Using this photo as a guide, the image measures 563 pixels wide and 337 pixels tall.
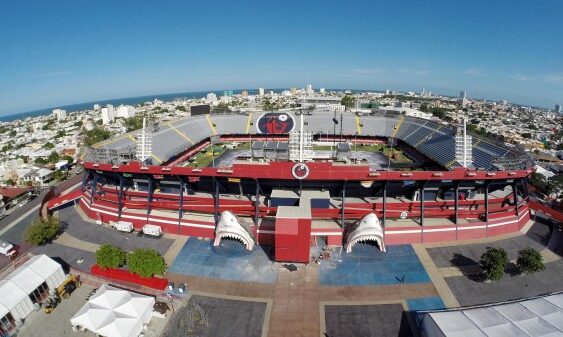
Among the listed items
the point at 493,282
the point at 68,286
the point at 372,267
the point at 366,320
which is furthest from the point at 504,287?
the point at 68,286

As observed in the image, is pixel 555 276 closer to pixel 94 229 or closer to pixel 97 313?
pixel 97 313

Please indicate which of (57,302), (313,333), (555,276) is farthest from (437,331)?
(57,302)

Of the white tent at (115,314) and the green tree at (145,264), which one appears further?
the green tree at (145,264)

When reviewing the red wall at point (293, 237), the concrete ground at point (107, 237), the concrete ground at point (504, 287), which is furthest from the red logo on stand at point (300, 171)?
the concrete ground at point (504, 287)

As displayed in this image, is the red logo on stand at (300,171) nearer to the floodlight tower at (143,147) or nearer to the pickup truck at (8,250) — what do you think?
the floodlight tower at (143,147)

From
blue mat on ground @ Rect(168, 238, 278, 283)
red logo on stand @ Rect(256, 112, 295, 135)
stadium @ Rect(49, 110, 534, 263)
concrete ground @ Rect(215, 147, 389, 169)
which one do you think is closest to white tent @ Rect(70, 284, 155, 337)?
blue mat on ground @ Rect(168, 238, 278, 283)

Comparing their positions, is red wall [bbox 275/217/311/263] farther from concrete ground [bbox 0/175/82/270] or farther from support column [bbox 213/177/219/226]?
concrete ground [bbox 0/175/82/270]
